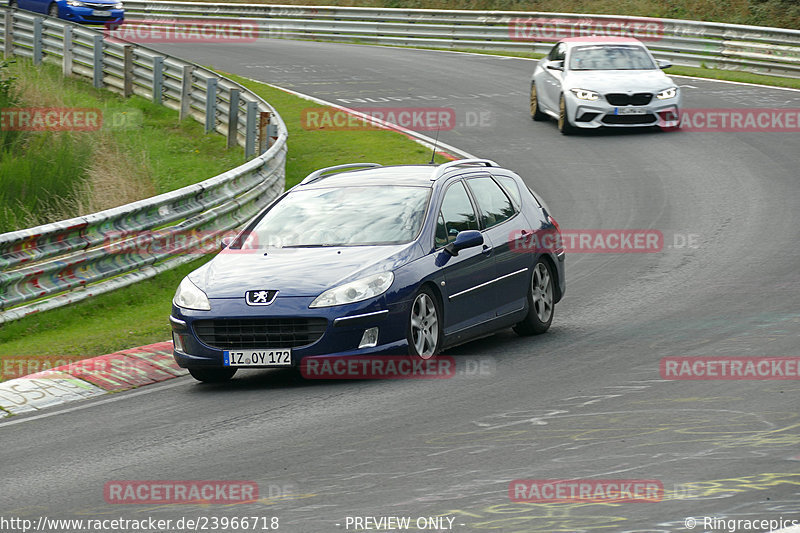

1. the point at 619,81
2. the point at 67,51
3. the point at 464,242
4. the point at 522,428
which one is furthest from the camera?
the point at 67,51

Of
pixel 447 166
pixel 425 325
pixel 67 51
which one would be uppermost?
pixel 447 166

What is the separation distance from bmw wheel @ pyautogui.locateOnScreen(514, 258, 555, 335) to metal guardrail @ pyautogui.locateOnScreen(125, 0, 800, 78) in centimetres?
2178

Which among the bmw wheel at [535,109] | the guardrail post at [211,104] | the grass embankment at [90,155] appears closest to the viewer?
the grass embankment at [90,155]

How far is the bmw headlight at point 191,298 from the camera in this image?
978 cm

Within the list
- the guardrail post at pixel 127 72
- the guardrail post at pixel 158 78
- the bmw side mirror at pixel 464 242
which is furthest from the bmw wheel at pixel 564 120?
the bmw side mirror at pixel 464 242

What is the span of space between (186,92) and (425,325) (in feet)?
53.2

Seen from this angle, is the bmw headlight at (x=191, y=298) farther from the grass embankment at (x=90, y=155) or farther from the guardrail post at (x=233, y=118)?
the guardrail post at (x=233, y=118)

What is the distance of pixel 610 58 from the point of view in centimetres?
2511

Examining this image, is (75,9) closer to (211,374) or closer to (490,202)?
(490,202)

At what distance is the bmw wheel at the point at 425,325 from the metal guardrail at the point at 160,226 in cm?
460

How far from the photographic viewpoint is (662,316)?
12.0 meters

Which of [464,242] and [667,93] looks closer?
[464,242]

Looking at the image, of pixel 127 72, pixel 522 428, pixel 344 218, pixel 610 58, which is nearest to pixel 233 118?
pixel 127 72

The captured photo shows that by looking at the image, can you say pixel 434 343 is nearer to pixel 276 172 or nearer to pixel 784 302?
pixel 784 302
